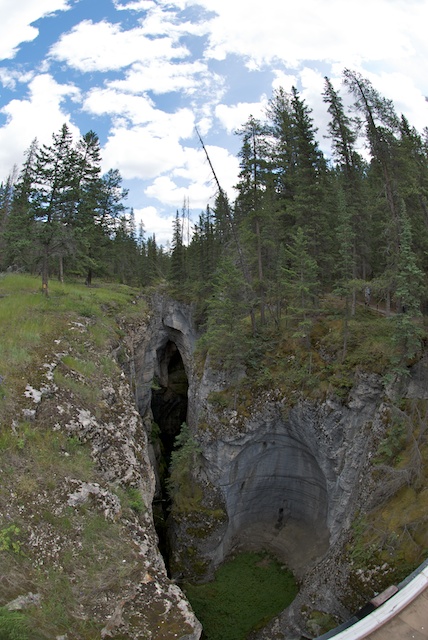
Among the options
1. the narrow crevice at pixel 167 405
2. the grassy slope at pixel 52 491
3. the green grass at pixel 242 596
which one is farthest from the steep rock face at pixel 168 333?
the grassy slope at pixel 52 491

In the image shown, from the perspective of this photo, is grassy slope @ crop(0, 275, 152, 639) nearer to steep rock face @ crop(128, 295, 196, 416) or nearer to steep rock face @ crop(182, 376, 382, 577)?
steep rock face @ crop(182, 376, 382, 577)

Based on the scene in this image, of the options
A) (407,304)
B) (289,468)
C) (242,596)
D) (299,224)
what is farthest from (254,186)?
(242,596)

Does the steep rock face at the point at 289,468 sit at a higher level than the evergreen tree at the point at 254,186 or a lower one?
lower

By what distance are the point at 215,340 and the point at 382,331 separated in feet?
32.7

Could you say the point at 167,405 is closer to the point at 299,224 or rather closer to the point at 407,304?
the point at 299,224

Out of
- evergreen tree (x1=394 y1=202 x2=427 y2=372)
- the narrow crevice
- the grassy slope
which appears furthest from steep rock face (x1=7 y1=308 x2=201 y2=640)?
the narrow crevice

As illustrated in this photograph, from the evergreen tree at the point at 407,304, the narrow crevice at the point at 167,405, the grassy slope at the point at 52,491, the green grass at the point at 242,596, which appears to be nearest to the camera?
the grassy slope at the point at 52,491

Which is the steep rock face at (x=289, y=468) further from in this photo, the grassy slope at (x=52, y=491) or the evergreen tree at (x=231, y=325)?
the grassy slope at (x=52, y=491)

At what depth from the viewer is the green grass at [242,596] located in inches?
767

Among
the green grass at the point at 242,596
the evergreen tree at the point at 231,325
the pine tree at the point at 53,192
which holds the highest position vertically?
the pine tree at the point at 53,192

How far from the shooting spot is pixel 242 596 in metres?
21.3

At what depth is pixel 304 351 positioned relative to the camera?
23.6 m

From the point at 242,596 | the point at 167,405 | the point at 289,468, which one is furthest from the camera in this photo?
the point at 167,405

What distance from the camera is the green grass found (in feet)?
63.9
